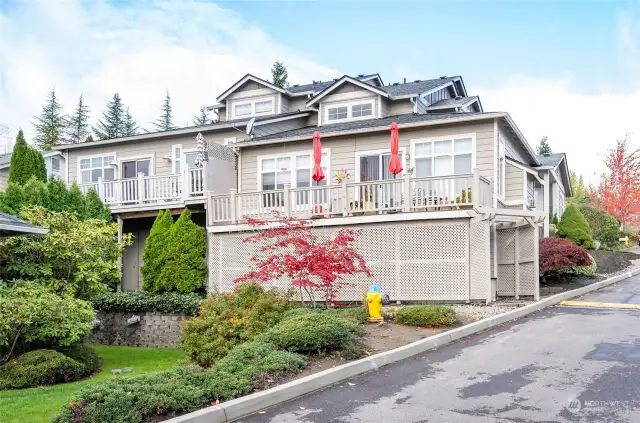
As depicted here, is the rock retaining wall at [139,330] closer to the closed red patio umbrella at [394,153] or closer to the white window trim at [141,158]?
the closed red patio umbrella at [394,153]

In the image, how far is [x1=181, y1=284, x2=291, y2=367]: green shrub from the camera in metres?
10.7

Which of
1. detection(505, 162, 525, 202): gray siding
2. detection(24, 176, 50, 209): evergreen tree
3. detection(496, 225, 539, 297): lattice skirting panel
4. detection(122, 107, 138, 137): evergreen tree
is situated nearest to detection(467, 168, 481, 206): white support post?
detection(496, 225, 539, 297): lattice skirting panel

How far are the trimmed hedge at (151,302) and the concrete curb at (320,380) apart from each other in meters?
8.32

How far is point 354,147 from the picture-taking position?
19359mm

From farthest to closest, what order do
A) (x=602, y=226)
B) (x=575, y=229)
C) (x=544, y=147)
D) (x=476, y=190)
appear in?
1. (x=544, y=147)
2. (x=602, y=226)
3. (x=575, y=229)
4. (x=476, y=190)

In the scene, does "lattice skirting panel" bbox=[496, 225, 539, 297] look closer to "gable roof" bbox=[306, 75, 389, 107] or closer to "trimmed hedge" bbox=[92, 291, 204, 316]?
"gable roof" bbox=[306, 75, 389, 107]

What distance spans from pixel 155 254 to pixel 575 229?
19.7 m

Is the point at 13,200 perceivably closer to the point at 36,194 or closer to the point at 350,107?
the point at 36,194

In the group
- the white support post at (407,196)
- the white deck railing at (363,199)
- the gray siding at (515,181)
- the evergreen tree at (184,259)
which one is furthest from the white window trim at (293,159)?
the gray siding at (515,181)

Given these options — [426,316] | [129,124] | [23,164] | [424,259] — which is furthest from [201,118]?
[426,316]

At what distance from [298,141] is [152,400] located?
14.7m

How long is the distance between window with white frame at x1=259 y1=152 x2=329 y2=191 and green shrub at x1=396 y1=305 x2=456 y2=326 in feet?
28.4

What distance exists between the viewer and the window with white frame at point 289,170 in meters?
20.0

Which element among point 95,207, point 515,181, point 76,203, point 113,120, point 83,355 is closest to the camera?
point 83,355
